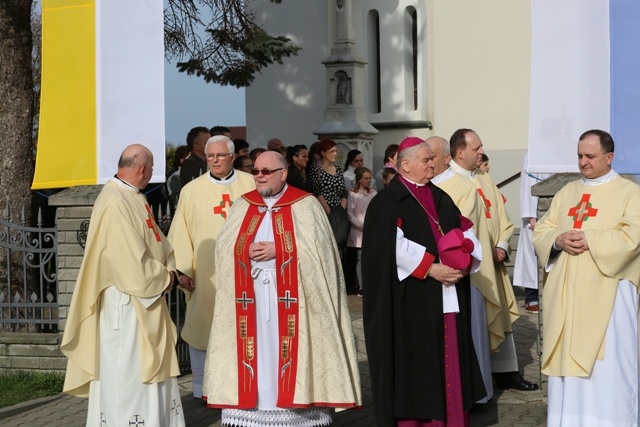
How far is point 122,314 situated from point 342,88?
1433 cm

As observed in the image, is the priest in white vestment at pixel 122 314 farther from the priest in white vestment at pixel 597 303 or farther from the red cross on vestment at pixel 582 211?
the red cross on vestment at pixel 582 211

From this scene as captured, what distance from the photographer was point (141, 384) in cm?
804

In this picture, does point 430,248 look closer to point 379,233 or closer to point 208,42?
point 379,233

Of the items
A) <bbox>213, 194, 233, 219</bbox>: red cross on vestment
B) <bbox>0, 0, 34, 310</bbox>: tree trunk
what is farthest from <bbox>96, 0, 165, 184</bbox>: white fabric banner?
<bbox>0, 0, 34, 310</bbox>: tree trunk

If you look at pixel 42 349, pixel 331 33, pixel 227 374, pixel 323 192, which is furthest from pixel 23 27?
pixel 331 33

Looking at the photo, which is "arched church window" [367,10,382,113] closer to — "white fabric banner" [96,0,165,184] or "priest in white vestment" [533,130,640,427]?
"white fabric banner" [96,0,165,184]

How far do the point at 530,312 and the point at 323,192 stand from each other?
2.75 m

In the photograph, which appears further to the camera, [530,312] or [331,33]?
[331,33]

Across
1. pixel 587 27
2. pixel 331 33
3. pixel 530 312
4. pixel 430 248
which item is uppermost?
pixel 331 33

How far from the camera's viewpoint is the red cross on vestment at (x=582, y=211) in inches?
315

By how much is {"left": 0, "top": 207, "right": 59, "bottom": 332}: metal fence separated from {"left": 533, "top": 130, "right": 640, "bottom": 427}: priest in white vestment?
4818mm

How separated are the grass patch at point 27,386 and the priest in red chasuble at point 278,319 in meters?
2.50

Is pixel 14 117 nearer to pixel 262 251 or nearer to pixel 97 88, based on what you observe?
pixel 97 88

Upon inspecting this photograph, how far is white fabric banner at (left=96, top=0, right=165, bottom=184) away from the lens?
34.2 ft
